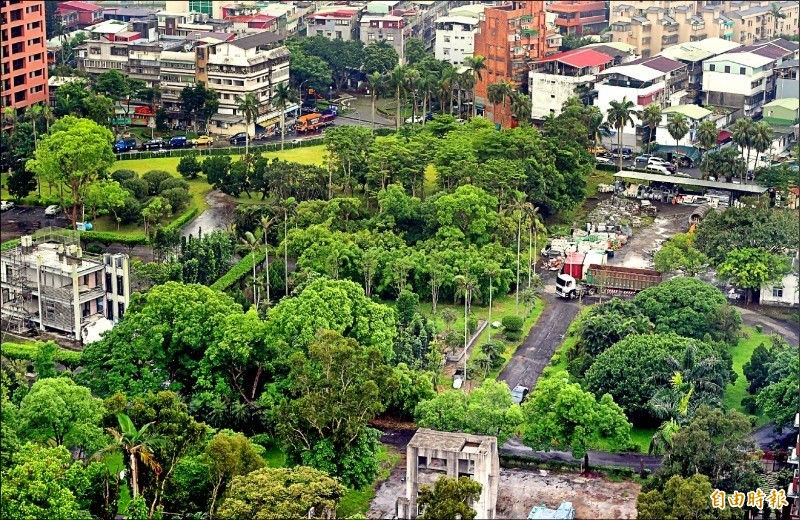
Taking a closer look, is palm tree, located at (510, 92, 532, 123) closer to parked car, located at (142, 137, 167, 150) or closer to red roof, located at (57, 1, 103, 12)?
parked car, located at (142, 137, 167, 150)

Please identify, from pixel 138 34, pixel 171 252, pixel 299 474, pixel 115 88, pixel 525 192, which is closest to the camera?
pixel 299 474

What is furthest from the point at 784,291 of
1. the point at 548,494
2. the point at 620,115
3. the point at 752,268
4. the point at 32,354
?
the point at 32,354

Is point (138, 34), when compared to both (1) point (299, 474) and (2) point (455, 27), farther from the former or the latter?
(1) point (299, 474)

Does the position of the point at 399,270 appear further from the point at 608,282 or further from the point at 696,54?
the point at 696,54

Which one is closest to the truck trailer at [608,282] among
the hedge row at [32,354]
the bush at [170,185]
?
the bush at [170,185]

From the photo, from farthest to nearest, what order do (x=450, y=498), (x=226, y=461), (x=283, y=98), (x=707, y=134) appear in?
1. (x=283, y=98)
2. (x=707, y=134)
3. (x=226, y=461)
4. (x=450, y=498)

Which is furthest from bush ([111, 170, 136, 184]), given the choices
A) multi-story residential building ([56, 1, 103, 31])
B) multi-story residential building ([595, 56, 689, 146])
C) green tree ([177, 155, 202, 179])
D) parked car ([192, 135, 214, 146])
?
multi-story residential building ([56, 1, 103, 31])

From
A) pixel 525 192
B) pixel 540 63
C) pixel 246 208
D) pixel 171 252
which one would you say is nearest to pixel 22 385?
pixel 171 252
